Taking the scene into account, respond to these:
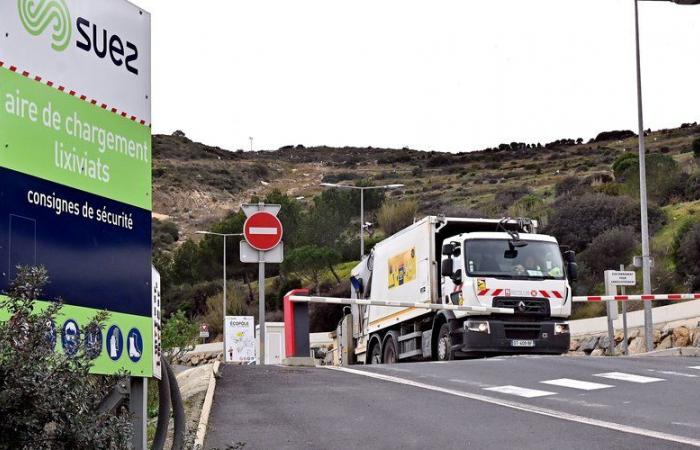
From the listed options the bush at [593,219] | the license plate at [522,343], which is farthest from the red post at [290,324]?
the bush at [593,219]

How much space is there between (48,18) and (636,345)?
30415 millimetres

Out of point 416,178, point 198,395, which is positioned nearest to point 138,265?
point 198,395

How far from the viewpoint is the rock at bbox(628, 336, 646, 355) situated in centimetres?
3462

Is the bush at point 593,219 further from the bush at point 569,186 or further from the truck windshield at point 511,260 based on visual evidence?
the truck windshield at point 511,260

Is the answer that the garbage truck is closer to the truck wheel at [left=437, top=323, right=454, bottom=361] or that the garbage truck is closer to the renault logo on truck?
the truck wheel at [left=437, top=323, right=454, bottom=361]

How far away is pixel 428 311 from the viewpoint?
26.2 m

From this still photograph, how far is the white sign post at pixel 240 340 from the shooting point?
44.3 metres

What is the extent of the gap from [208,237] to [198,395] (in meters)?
61.5

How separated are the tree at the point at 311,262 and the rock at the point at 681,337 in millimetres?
34125

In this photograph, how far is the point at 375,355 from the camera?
29.7 meters

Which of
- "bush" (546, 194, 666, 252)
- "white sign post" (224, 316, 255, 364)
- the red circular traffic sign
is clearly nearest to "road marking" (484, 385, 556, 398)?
the red circular traffic sign

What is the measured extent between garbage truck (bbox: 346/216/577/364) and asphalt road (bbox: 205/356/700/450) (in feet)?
13.8

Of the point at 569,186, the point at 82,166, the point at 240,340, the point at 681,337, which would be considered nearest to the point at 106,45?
the point at 82,166

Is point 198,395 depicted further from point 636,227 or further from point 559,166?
point 559,166
